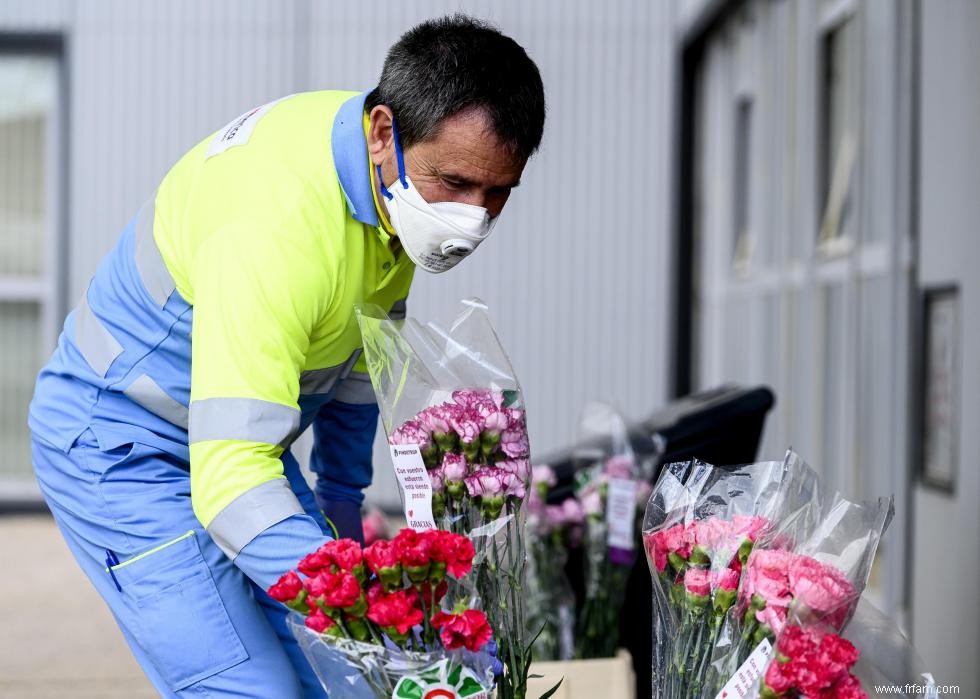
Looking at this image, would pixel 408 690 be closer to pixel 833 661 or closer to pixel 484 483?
pixel 484 483

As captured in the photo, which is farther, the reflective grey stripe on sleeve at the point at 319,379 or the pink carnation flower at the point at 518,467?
the reflective grey stripe on sleeve at the point at 319,379

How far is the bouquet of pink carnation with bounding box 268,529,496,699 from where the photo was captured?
122 centimetres

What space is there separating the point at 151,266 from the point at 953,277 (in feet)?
7.04

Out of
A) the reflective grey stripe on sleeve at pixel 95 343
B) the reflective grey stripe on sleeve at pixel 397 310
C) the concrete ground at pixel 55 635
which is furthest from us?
the concrete ground at pixel 55 635

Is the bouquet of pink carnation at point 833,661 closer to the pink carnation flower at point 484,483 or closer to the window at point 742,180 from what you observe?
the pink carnation flower at point 484,483

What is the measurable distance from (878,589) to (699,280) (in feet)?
10.2

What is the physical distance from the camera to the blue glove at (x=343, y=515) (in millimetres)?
2035

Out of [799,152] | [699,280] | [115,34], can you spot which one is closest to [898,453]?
[799,152]

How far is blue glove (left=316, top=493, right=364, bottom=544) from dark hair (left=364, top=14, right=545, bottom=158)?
74 cm

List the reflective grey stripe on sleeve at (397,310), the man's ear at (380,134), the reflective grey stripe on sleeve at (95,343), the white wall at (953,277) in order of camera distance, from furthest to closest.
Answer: the white wall at (953,277) < the reflective grey stripe on sleeve at (397,310) < the reflective grey stripe on sleeve at (95,343) < the man's ear at (380,134)

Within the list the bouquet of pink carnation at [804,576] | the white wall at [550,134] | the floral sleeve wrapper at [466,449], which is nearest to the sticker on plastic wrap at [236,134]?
the floral sleeve wrapper at [466,449]

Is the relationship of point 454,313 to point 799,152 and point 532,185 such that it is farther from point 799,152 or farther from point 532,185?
point 532,185

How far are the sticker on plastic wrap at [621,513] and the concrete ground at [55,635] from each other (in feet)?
5.87
